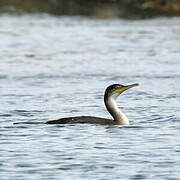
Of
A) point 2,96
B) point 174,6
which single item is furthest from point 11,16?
point 2,96

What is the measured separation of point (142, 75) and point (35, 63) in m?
5.79

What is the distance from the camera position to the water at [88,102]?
1464cm

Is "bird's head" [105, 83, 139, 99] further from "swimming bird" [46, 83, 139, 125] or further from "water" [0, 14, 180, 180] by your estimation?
"water" [0, 14, 180, 180]

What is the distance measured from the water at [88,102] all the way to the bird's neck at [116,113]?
0.21 meters

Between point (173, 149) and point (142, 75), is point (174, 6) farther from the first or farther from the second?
point (173, 149)

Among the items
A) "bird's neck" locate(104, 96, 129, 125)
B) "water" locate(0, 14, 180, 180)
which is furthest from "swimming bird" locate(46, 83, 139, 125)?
"water" locate(0, 14, 180, 180)

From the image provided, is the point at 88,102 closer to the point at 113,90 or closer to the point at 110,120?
the point at 113,90

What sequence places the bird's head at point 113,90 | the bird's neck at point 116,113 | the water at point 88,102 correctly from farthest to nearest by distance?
the bird's head at point 113,90, the bird's neck at point 116,113, the water at point 88,102

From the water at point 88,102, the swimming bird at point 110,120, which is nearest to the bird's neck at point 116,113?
the swimming bird at point 110,120

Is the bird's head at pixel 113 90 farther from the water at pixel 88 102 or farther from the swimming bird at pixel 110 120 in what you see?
the water at pixel 88 102

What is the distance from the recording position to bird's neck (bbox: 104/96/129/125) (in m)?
18.5

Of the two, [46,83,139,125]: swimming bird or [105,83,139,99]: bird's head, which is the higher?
[105,83,139,99]: bird's head

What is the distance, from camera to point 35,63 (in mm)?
33031

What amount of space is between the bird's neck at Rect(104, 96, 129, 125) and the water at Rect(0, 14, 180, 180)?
0.21 m
